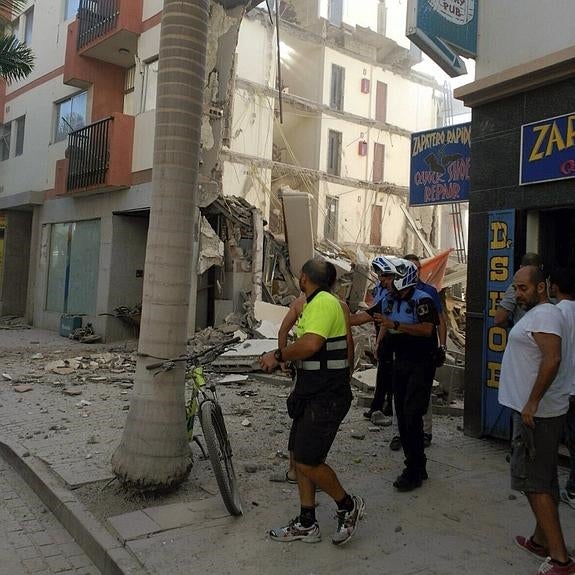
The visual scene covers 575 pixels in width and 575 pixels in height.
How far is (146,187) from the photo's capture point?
13.4 m

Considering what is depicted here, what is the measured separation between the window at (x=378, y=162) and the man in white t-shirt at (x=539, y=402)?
24.5 m

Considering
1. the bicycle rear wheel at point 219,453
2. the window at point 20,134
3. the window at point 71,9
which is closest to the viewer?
the bicycle rear wheel at point 219,453

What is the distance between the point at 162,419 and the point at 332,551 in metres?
1.47

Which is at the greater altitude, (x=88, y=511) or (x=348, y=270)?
(x=348, y=270)

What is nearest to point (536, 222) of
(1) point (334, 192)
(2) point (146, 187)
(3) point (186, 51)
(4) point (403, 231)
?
(3) point (186, 51)

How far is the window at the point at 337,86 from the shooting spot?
2580cm

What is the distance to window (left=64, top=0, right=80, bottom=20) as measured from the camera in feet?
55.3

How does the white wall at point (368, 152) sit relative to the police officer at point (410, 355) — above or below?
above

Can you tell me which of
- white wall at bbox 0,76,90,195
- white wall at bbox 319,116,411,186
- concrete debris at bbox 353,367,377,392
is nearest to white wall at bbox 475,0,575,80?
concrete debris at bbox 353,367,377,392

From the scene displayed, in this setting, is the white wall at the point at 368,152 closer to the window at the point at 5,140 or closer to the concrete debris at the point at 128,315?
the window at the point at 5,140

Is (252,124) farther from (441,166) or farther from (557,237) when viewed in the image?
(557,237)

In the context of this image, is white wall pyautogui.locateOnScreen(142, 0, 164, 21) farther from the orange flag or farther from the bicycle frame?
the bicycle frame

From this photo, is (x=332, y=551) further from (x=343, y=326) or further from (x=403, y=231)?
(x=403, y=231)

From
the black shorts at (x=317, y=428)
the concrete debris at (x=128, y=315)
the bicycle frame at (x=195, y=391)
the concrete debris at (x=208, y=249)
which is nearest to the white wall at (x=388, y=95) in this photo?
the concrete debris at (x=208, y=249)
